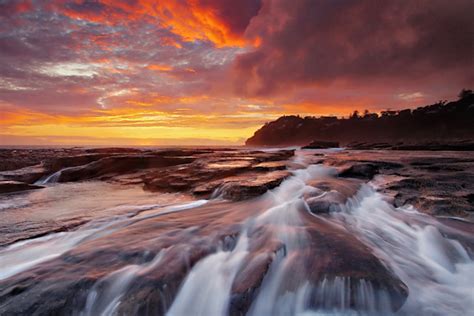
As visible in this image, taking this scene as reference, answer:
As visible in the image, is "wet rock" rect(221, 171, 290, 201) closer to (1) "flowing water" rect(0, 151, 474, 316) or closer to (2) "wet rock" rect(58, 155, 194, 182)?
(1) "flowing water" rect(0, 151, 474, 316)

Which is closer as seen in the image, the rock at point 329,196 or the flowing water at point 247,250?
the flowing water at point 247,250

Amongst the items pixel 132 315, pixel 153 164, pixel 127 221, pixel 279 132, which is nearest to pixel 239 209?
pixel 127 221

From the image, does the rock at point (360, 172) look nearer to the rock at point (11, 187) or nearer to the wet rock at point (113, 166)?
the wet rock at point (113, 166)

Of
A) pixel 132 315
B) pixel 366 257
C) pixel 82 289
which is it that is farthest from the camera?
pixel 366 257

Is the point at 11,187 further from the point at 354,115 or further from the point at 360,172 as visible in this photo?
the point at 354,115

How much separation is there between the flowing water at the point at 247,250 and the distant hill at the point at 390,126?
34.3m

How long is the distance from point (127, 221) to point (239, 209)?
2.37 m

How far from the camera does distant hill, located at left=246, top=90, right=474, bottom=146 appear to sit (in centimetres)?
5878

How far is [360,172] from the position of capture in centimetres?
915

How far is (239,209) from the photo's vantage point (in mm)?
5582

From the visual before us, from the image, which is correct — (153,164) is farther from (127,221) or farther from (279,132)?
(279,132)

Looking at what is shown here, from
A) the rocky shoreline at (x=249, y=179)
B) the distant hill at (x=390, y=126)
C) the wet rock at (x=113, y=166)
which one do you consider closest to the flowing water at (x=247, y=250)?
the rocky shoreline at (x=249, y=179)

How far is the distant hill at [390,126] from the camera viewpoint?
5878 cm

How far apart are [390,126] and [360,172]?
82260 millimetres
